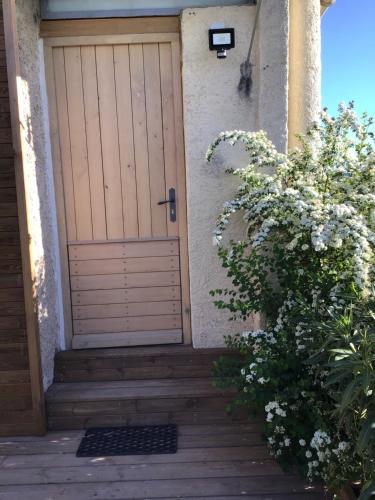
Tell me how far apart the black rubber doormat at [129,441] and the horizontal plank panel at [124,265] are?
111 cm

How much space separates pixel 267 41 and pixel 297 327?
1.94 metres

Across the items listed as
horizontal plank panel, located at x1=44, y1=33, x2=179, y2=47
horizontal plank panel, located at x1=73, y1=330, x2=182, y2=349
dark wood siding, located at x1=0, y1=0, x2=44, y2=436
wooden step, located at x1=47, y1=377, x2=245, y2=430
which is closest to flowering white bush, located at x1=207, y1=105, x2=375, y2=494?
wooden step, located at x1=47, y1=377, x2=245, y2=430

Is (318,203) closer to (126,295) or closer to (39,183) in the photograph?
(126,295)

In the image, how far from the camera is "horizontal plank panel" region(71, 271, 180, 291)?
3564mm

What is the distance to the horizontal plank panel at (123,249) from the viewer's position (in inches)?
139

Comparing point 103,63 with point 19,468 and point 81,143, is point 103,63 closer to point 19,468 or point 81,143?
point 81,143

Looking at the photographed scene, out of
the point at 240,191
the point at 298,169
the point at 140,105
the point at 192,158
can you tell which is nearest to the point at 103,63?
the point at 140,105

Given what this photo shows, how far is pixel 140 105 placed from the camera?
3.44m

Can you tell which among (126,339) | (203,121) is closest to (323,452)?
(126,339)

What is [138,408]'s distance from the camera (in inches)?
126

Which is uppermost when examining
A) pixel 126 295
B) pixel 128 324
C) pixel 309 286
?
pixel 309 286

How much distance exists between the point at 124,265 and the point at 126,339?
56 centimetres

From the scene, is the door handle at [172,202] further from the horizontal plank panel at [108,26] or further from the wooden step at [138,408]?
the wooden step at [138,408]

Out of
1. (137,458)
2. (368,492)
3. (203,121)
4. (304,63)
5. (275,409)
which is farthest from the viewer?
(203,121)
